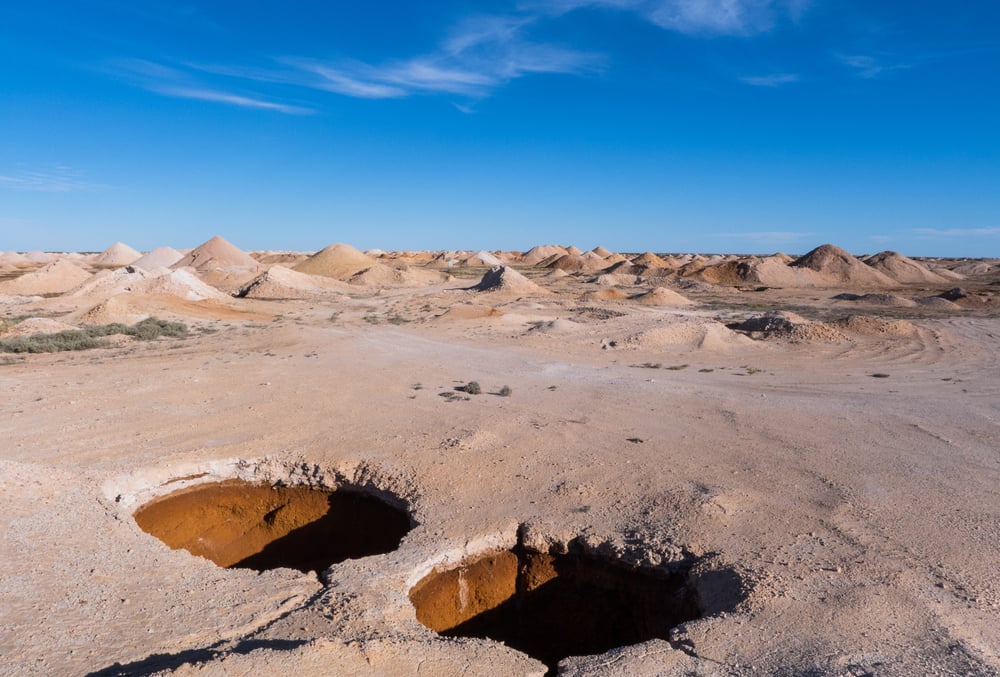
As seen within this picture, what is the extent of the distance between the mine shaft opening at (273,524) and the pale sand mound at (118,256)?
7129 centimetres

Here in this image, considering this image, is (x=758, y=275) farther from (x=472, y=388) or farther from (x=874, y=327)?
(x=472, y=388)

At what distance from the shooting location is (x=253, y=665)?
3479 mm

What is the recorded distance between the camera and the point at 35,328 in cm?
1822

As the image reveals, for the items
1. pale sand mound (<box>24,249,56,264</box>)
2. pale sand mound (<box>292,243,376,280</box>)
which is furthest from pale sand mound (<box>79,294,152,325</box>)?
pale sand mound (<box>24,249,56,264</box>)

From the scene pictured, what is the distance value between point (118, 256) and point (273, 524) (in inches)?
2932

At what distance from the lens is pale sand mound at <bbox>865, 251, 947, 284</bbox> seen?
2106 inches

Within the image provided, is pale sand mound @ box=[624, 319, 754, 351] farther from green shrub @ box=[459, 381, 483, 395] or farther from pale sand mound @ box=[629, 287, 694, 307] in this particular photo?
pale sand mound @ box=[629, 287, 694, 307]

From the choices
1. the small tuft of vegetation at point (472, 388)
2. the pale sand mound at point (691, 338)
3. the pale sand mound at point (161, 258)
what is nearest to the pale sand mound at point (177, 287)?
the pale sand mound at point (691, 338)

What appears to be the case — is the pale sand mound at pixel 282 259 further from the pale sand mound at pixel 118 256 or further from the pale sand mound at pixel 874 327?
the pale sand mound at pixel 874 327

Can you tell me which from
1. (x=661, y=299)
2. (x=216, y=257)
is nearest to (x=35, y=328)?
(x=661, y=299)

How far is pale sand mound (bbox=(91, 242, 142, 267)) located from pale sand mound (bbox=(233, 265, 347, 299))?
134ft

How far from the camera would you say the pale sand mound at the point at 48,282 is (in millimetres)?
35781

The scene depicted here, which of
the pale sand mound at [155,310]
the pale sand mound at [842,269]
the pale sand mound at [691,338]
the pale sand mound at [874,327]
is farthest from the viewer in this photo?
A: the pale sand mound at [842,269]

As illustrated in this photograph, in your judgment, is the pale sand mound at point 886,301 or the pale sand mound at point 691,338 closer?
the pale sand mound at point 691,338
